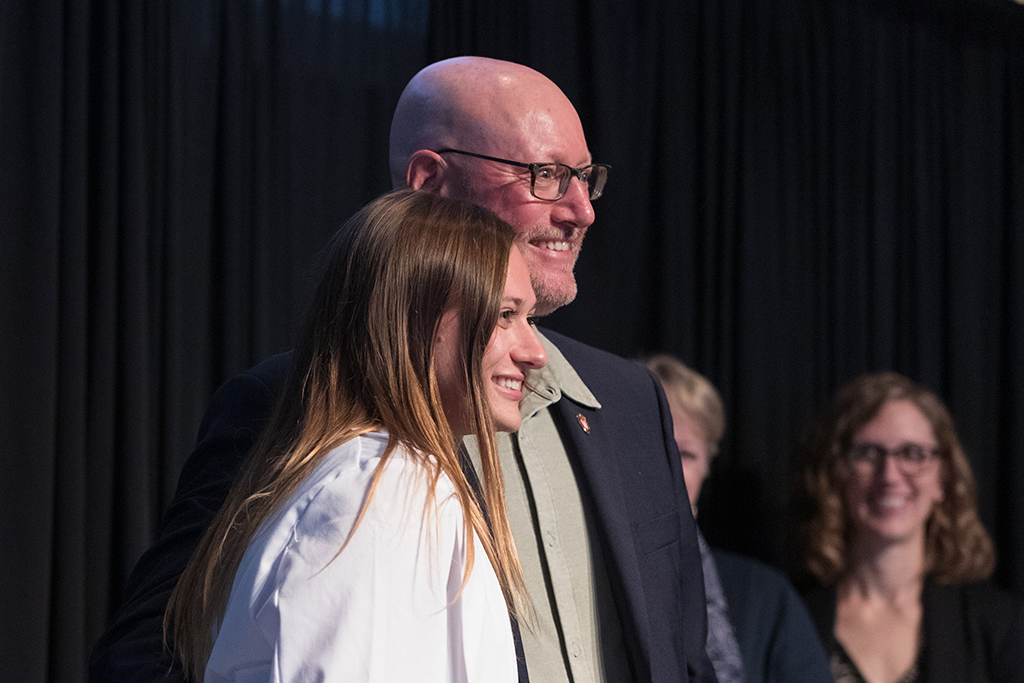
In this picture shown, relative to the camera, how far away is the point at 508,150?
4.85 feet

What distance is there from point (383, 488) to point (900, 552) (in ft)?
7.16

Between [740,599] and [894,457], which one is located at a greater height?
[894,457]

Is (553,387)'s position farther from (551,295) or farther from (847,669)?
(847,669)

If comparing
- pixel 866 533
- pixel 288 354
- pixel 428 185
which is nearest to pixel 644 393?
pixel 428 185

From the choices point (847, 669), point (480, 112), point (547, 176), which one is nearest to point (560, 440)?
point (547, 176)

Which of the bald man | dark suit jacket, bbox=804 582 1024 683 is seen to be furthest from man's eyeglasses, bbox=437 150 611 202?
dark suit jacket, bbox=804 582 1024 683

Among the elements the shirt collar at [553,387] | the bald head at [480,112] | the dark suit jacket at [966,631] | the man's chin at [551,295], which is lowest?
the dark suit jacket at [966,631]

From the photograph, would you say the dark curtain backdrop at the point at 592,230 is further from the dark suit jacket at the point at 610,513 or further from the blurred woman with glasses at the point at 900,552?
the dark suit jacket at the point at 610,513

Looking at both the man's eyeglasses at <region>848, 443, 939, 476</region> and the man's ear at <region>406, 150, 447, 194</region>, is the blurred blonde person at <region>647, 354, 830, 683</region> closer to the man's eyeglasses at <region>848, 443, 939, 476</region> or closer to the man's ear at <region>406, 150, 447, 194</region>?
the man's eyeglasses at <region>848, 443, 939, 476</region>

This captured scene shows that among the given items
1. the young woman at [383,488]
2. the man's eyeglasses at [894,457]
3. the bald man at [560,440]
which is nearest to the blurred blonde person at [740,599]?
the man's eyeglasses at [894,457]

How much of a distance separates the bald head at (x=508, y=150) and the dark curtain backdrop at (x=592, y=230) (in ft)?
2.05

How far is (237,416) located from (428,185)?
50 cm

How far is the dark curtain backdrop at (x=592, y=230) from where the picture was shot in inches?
69.7

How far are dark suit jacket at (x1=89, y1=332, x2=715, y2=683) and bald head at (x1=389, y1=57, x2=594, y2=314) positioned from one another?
0.19m
